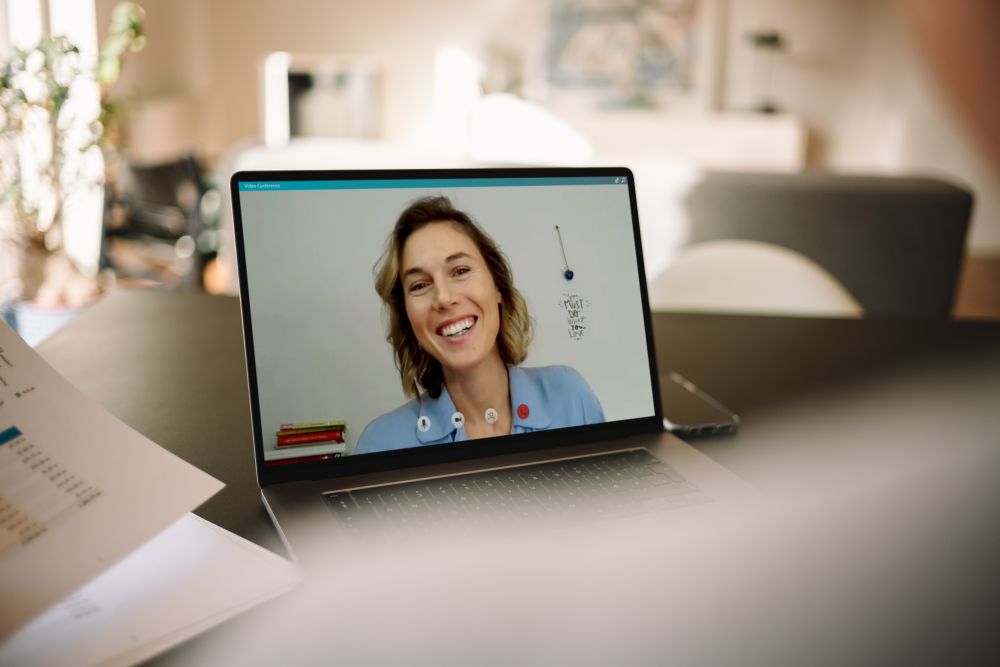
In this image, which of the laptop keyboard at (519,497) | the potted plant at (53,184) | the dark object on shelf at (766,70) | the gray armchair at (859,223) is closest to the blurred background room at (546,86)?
the dark object on shelf at (766,70)

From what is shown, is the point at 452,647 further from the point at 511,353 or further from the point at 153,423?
the point at 153,423

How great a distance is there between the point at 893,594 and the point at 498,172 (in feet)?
1.69

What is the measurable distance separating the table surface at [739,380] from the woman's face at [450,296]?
0.70ft

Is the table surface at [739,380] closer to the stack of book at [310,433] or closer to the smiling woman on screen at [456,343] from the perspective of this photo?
the stack of book at [310,433]

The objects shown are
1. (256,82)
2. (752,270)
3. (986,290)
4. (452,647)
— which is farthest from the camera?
(256,82)

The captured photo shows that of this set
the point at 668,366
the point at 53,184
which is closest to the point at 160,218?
the point at 53,184

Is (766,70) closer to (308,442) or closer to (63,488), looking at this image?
(308,442)

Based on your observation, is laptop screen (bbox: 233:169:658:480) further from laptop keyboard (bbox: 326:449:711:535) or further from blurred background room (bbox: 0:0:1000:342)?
blurred background room (bbox: 0:0:1000:342)

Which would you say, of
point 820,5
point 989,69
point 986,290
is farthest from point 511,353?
point 820,5

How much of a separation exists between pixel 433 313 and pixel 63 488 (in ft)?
1.12

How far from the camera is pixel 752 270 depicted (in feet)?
5.37

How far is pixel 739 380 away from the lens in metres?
1.11

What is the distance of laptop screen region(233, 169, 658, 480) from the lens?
2.52ft

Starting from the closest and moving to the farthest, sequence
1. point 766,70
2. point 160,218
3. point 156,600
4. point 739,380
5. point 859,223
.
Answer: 1. point 156,600
2. point 739,380
3. point 859,223
4. point 160,218
5. point 766,70
